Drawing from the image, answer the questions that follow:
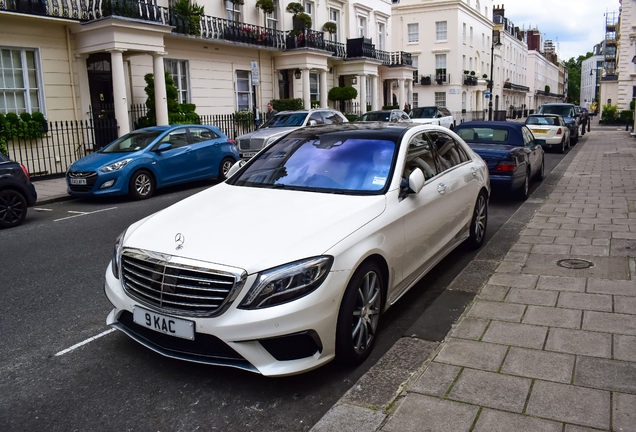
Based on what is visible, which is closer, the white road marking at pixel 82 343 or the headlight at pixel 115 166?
the white road marking at pixel 82 343

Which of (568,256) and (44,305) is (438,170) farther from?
(44,305)

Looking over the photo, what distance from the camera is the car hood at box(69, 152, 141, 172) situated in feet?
38.5

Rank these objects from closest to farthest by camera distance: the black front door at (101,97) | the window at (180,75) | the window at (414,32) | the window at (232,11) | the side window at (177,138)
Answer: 1. the side window at (177,138)
2. the black front door at (101,97)
3. the window at (180,75)
4. the window at (232,11)
5. the window at (414,32)

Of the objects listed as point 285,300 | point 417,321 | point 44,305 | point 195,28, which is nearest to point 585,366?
point 417,321

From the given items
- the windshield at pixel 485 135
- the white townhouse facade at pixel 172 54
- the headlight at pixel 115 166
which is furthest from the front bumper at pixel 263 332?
the white townhouse facade at pixel 172 54

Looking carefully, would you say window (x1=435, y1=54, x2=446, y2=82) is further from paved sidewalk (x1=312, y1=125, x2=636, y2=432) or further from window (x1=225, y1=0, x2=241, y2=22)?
paved sidewalk (x1=312, y1=125, x2=636, y2=432)

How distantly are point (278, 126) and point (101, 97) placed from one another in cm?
633

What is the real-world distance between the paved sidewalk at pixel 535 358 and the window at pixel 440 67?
48907mm

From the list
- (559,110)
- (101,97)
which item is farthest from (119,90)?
(559,110)

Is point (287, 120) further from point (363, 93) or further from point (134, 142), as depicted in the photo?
point (363, 93)

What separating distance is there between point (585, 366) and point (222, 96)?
22.3m

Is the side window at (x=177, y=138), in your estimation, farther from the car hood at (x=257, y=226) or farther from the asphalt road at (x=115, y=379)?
the car hood at (x=257, y=226)

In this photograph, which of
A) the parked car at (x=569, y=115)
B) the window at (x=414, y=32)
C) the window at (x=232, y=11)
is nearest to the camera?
the window at (x=232, y=11)

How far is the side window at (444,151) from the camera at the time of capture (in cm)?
571
